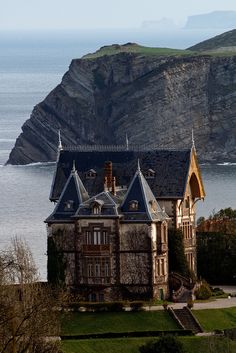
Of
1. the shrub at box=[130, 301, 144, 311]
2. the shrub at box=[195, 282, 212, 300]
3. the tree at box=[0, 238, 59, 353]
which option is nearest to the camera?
the tree at box=[0, 238, 59, 353]

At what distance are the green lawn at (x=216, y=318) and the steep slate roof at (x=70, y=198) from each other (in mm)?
8051

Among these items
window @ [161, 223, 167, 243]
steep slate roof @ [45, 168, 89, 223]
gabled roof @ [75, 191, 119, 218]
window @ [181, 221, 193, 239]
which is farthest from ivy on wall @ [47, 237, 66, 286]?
window @ [181, 221, 193, 239]

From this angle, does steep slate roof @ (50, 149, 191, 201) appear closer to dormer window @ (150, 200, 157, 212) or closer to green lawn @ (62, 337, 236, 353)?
dormer window @ (150, 200, 157, 212)

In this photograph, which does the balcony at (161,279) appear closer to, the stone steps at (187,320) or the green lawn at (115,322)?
the stone steps at (187,320)

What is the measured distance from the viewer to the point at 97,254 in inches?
3802

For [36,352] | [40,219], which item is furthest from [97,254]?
[40,219]

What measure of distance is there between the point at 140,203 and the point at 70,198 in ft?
11.7

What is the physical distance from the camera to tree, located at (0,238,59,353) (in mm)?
75062

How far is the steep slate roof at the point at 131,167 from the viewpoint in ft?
327

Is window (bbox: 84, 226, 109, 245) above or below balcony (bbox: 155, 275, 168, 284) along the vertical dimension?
above

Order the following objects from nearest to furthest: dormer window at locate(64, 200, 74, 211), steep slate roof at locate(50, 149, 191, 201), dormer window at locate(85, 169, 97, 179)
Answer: dormer window at locate(64, 200, 74, 211) → steep slate roof at locate(50, 149, 191, 201) → dormer window at locate(85, 169, 97, 179)

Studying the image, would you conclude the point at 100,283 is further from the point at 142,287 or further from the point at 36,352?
the point at 36,352

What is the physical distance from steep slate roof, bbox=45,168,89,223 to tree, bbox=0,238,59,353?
6.87 m

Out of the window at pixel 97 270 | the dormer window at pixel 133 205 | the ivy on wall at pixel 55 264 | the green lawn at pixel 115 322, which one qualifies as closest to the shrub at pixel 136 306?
the green lawn at pixel 115 322
